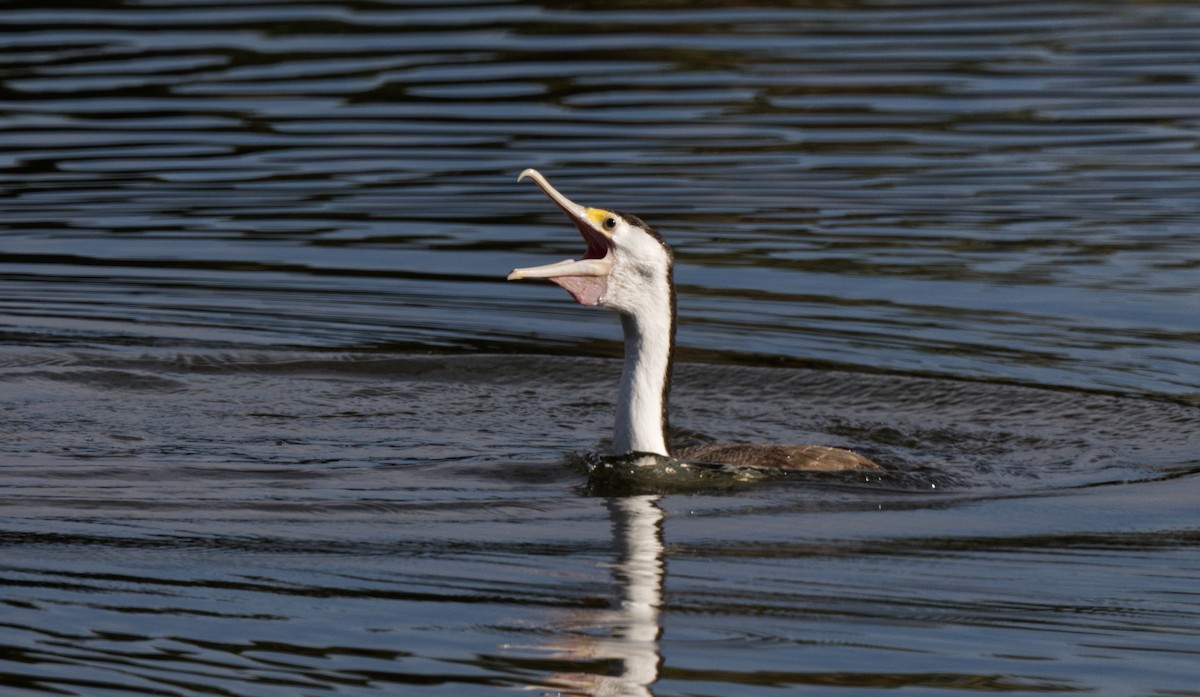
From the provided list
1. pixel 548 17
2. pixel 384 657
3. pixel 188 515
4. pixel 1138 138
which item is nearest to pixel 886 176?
pixel 1138 138

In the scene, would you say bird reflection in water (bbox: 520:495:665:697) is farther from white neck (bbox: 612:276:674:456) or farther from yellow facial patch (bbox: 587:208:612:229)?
yellow facial patch (bbox: 587:208:612:229)

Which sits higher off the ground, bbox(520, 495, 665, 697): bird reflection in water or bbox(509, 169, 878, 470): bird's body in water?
bbox(509, 169, 878, 470): bird's body in water

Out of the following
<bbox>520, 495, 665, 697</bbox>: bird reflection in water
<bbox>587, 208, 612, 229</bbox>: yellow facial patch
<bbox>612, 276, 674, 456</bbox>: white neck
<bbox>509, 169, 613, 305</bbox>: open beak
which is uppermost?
<bbox>587, 208, 612, 229</bbox>: yellow facial patch

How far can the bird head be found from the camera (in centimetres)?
956

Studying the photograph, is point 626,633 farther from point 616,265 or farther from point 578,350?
point 578,350

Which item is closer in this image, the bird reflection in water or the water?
the bird reflection in water

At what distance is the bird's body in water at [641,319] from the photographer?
9.60 meters

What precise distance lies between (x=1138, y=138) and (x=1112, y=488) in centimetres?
958

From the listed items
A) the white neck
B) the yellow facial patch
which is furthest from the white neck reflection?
the yellow facial patch

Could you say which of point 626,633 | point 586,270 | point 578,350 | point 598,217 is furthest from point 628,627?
point 578,350

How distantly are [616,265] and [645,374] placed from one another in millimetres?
522

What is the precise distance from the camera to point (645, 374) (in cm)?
984

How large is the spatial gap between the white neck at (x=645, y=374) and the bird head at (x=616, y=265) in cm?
10

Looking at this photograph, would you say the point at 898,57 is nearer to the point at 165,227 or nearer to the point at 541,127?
the point at 541,127
